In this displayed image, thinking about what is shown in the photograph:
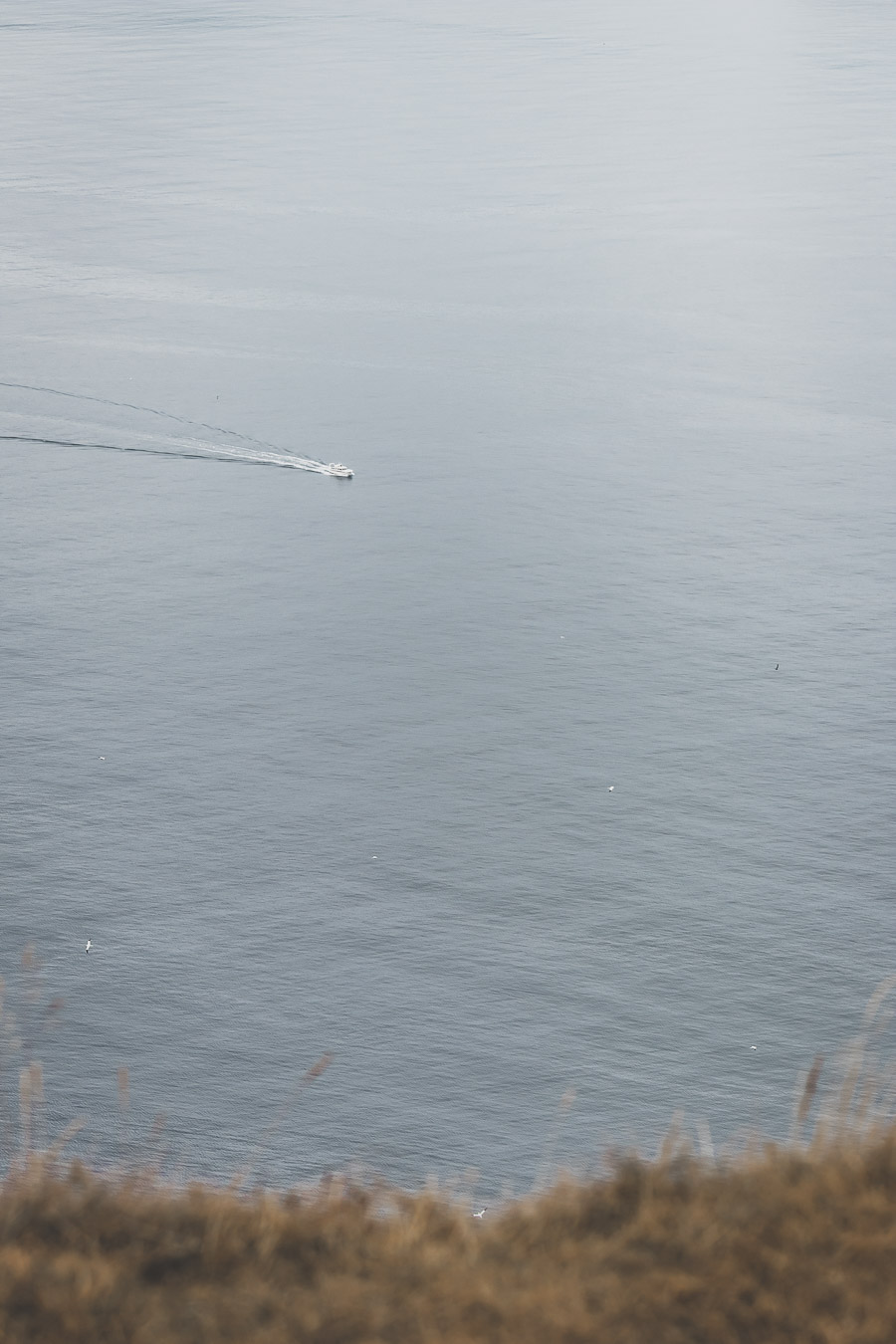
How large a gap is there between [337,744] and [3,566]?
107ft

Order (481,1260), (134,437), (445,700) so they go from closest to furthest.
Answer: (481,1260) < (445,700) < (134,437)

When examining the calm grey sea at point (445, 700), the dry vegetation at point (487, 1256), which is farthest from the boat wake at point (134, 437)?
the dry vegetation at point (487, 1256)

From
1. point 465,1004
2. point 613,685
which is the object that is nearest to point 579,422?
point 613,685

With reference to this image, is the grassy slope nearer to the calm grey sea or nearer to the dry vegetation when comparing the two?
the dry vegetation

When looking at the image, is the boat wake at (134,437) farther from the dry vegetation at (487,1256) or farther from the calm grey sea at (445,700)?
the dry vegetation at (487,1256)

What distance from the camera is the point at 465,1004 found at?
357ft

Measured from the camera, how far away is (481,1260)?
25.0 feet

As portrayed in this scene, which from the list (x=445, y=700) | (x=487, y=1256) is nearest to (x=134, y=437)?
(x=445, y=700)

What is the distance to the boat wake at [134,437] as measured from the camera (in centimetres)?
16250

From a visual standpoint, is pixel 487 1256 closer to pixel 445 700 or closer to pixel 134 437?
pixel 445 700

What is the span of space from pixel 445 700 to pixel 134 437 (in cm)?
4926

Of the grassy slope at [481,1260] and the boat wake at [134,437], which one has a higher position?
the grassy slope at [481,1260]

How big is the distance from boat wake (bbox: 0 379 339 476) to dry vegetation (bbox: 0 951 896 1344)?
507 ft

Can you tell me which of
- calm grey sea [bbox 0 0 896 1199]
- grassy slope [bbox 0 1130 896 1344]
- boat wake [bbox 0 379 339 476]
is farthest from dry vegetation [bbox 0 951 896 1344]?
boat wake [bbox 0 379 339 476]
